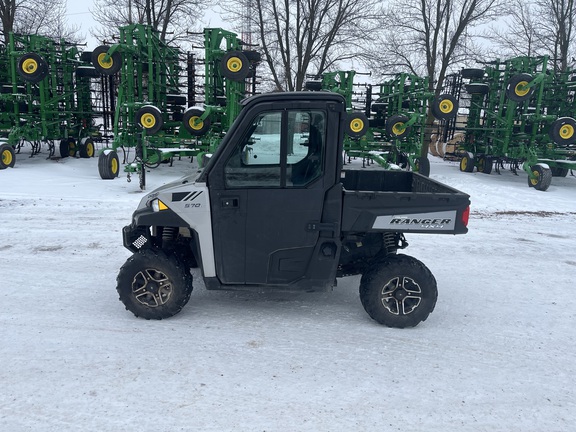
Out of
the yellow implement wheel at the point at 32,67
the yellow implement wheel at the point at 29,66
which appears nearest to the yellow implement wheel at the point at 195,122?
the yellow implement wheel at the point at 32,67

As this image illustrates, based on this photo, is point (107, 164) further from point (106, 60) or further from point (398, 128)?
point (398, 128)

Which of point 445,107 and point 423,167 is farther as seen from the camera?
point 423,167

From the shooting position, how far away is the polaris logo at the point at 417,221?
3736 mm

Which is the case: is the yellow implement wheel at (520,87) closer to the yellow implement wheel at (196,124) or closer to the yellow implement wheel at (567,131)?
the yellow implement wheel at (567,131)

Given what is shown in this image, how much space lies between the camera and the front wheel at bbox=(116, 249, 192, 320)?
152 inches

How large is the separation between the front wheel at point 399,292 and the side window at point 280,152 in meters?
1.00

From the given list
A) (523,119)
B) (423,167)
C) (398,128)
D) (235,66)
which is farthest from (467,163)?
(235,66)

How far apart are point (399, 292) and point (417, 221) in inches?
24.4

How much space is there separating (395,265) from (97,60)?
420 inches

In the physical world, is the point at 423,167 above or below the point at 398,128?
below

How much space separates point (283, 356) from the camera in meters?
3.41

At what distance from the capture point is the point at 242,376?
3129 millimetres

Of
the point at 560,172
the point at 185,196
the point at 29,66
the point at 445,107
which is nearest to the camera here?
the point at 185,196

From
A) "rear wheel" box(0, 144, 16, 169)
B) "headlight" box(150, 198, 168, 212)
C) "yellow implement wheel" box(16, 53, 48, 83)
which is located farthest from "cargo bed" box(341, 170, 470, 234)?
"yellow implement wheel" box(16, 53, 48, 83)
